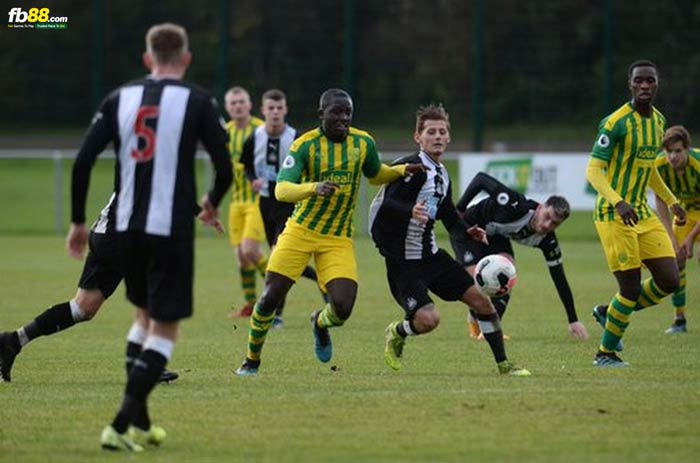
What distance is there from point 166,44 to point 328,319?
3790 millimetres

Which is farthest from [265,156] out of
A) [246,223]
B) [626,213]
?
[626,213]

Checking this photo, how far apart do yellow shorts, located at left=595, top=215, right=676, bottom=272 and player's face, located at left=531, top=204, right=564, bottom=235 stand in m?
1.04

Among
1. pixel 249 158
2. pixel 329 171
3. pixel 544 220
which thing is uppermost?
pixel 329 171

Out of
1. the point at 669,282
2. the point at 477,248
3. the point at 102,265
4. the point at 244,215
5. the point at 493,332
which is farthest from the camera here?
the point at 244,215

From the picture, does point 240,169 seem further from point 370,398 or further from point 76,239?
point 76,239

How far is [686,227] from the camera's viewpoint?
14070 millimetres

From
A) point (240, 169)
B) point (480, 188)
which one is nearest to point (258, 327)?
point (480, 188)

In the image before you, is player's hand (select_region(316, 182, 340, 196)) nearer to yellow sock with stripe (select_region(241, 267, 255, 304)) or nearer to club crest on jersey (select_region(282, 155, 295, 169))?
club crest on jersey (select_region(282, 155, 295, 169))

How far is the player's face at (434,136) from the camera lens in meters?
10.4

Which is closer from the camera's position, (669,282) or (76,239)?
(76,239)

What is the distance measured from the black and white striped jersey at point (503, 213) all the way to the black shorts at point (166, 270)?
5340mm

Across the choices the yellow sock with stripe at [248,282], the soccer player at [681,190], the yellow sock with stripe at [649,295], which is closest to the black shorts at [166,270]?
the yellow sock with stripe at [649,295]

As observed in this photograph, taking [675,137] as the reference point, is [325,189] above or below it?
below

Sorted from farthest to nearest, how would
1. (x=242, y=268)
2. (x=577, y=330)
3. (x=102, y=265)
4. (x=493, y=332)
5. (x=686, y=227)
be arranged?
(x=242, y=268) → (x=686, y=227) → (x=577, y=330) → (x=493, y=332) → (x=102, y=265)
